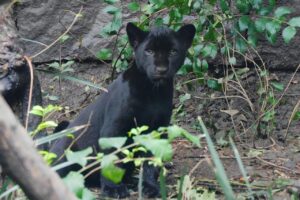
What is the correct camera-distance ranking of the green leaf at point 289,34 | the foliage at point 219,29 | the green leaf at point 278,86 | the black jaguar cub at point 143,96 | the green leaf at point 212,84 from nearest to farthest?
the black jaguar cub at point 143,96 < the green leaf at point 289,34 < the foliage at point 219,29 < the green leaf at point 278,86 < the green leaf at point 212,84

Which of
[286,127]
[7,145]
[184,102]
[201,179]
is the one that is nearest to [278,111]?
[286,127]

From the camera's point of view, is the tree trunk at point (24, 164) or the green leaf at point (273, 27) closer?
the tree trunk at point (24, 164)

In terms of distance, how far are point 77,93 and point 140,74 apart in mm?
2092

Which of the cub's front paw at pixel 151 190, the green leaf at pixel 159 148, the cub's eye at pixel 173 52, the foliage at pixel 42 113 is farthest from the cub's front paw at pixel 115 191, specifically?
the green leaf at pixel 159 148

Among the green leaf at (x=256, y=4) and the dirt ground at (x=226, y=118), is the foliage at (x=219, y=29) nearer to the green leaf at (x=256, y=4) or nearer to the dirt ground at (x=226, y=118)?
the green leaf at (x=256, y=4)

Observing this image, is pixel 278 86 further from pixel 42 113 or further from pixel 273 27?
pixel 42 113

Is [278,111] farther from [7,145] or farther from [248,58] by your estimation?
[7,145]

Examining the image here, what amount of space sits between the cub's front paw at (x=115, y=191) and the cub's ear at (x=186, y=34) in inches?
47.9

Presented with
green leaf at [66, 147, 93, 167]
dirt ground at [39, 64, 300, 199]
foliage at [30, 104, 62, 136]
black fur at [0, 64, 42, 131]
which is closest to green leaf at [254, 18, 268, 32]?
dirt ground at [39, 64, 300, 199]

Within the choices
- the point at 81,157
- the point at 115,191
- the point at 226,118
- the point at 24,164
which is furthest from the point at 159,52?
the point at 24,164

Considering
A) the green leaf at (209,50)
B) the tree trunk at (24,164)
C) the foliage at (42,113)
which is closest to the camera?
the tree trunk at (24,164)

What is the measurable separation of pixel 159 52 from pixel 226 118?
6.34 ft

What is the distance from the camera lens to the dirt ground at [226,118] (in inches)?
265

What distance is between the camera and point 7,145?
2.66 metres
